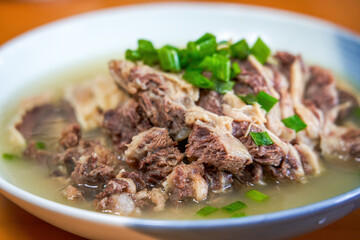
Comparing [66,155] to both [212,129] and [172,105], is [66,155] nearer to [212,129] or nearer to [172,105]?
[172,105]

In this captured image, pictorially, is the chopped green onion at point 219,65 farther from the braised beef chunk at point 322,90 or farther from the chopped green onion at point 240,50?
the braised beef chunk at point 322,90

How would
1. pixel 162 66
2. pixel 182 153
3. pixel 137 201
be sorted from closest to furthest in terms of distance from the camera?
1. pixel 137 201
2. pixel 182 153
3. pixel 162 66

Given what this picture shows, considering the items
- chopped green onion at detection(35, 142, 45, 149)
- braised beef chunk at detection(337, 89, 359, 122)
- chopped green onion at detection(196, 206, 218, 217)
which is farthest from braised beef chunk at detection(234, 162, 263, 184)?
chopped green onion at detection(35, 142, 45, 149)

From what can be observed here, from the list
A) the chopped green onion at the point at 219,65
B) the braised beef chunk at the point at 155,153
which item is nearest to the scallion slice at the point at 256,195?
the braised beef chunk at the point at 155,153

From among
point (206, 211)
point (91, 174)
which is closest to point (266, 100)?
point (206, 211)

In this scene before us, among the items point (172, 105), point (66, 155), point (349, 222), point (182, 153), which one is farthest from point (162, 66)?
point (349, 222)

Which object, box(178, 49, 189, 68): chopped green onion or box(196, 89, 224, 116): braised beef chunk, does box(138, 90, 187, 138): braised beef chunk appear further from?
box(178, 49, 189, 68): chopped green onion

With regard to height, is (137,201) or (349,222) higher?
(137,201)
